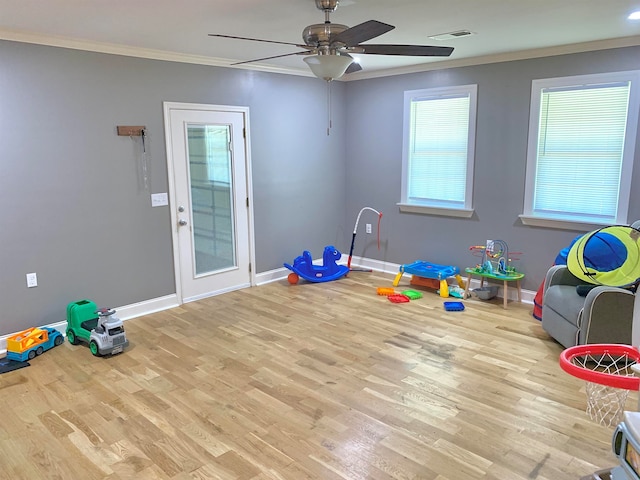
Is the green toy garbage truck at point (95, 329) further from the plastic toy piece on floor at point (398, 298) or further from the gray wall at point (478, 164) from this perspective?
the gray wall at point (478, 164)

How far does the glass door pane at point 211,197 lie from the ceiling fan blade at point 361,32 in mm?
2570

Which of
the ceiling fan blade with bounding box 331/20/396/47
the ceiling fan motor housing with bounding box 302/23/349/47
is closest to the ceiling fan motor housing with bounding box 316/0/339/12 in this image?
the ceiling fan motor housing with bounding box 302/23/349/47

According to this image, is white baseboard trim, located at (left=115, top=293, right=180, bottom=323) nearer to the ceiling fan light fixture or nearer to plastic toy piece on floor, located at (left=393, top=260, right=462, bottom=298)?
plastic toy piece on floor, located at (left=393, top=260, right=462, bottom=298)

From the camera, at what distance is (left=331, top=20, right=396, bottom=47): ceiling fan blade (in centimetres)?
237

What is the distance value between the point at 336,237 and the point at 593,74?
347 centimetres

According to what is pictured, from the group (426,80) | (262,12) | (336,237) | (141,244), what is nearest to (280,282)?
(336,237)

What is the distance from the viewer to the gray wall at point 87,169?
386 centimetres

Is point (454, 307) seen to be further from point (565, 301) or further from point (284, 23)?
point (284, 23)

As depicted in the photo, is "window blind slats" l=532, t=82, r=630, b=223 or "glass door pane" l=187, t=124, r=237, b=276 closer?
"window blind slats" l=532, t=82, r=630, b=223

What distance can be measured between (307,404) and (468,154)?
3375mm

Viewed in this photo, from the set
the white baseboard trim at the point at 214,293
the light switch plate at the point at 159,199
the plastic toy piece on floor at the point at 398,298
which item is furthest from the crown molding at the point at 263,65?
the plastic toy piece on floor at the point at 398,298

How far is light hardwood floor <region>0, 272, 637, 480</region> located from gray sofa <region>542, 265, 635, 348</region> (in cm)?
24

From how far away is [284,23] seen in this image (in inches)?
136

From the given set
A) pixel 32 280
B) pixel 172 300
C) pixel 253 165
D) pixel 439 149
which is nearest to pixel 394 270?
pixel 439 149
